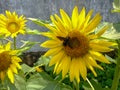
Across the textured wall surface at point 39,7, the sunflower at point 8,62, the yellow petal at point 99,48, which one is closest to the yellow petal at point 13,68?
the sunflower at point 8,62

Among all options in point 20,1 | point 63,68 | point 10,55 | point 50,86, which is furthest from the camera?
point 20,1

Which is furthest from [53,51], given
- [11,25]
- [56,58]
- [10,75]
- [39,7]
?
[39,7]

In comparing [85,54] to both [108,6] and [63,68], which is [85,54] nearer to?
[63,68]

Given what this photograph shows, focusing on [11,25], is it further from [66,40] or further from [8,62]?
[66,40]

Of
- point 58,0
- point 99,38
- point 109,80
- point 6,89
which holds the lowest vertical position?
point 109,80

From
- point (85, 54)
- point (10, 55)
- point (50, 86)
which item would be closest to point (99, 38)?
point (85, 54)

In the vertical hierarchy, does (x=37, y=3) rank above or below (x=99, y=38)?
above

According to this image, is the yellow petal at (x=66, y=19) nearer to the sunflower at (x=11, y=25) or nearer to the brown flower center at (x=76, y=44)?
the brown flower center at (x=76, y=44)

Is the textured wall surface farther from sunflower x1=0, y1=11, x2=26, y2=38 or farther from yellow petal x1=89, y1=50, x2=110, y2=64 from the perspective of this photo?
yellow petal x1=89, y1=50, x2=110, y2=64
